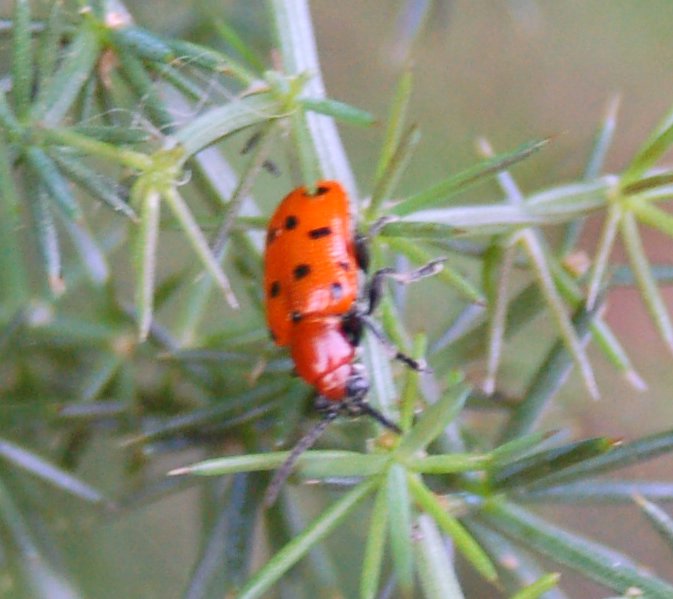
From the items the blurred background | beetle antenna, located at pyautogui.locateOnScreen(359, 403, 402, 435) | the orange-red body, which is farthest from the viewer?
the blurred background

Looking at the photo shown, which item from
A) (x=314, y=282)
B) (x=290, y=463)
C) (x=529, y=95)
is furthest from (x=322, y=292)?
(x=529, y=95)

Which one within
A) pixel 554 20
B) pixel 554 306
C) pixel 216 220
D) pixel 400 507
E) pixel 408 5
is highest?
pixel 554 20

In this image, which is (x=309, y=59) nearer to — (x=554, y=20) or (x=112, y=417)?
(x=112, y=417)

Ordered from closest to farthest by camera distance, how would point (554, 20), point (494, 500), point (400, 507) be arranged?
point (400, 507)
point (494, 500)
point (554, 20)

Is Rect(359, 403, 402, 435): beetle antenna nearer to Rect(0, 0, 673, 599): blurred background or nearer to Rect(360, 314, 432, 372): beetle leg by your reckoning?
Rect(360, 314, 432, 372): beetle leg

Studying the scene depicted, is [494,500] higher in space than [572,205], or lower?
lower

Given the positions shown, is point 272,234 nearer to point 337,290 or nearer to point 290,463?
point 337,290

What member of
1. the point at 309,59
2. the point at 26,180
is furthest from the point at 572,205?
the point at 26,180

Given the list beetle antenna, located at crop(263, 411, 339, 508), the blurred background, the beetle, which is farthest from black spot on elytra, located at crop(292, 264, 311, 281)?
the blurred background

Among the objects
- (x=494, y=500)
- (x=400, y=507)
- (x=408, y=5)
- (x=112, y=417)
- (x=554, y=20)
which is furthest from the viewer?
(x=554, y=20)
